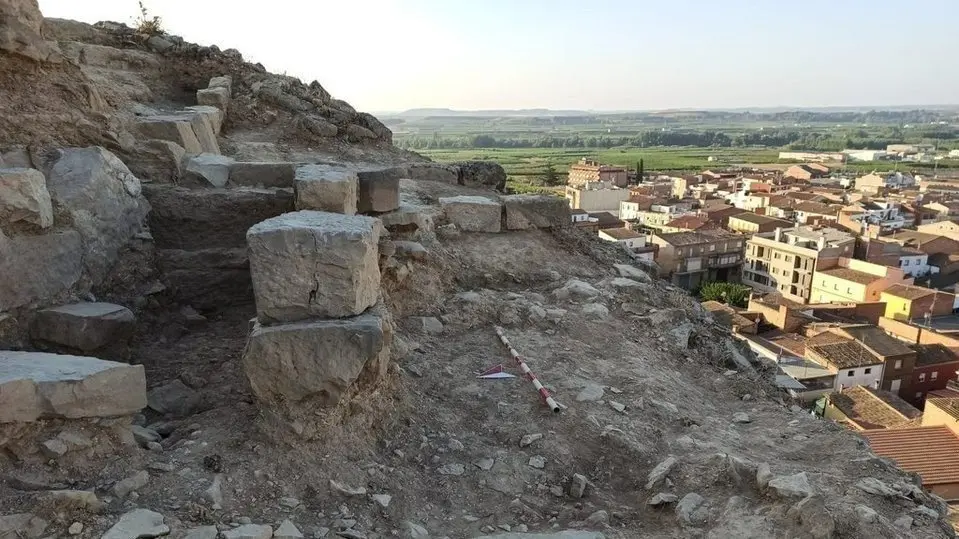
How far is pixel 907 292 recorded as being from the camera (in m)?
29.6

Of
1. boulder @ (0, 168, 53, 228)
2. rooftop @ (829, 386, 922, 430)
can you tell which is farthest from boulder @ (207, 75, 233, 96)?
rooftop @ (829, 386, 922, 430)

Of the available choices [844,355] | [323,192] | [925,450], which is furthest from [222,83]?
[844,355]

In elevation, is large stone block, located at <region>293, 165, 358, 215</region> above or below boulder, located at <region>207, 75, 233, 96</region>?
below

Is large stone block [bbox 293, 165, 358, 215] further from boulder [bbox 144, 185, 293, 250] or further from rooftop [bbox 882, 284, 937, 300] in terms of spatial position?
rooftop [bbox 882, 284, 937, 300]

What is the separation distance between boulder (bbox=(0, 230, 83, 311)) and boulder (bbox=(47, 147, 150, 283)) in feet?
0.42

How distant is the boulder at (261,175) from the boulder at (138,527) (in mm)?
3748

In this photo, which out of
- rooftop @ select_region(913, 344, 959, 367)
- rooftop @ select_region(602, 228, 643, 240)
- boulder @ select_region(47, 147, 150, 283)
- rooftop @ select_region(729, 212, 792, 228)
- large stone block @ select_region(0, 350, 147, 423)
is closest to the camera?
large stone block @ select_region(0, 350, 147, 423)

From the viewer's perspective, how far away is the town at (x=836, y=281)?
57.4 feet

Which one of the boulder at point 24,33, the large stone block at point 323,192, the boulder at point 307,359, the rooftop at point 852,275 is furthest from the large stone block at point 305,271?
the rooftop at point 852,275

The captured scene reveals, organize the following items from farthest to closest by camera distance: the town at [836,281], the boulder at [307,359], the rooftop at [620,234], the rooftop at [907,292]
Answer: the rooftop at [620,234] < the rooftop at [907,292] < the town at [836,281] < the boulder at [307,359]

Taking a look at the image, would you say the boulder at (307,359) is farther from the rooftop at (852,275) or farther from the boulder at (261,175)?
the rooftop at (852,275)

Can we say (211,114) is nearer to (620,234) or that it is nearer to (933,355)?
(933,355)

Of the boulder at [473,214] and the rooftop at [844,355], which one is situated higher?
the boulder at [473,214]

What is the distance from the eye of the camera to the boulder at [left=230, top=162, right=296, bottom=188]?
6289 mm
